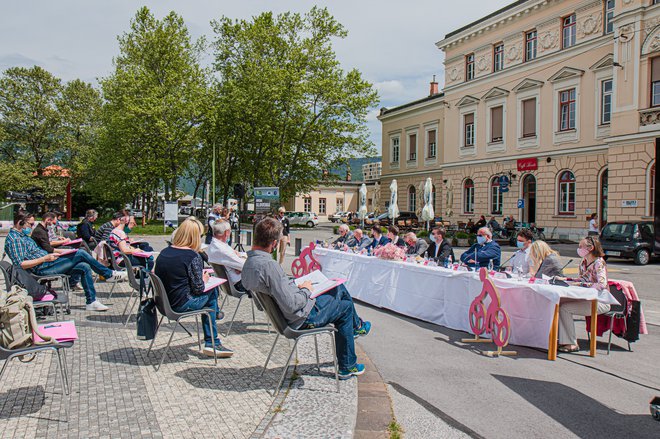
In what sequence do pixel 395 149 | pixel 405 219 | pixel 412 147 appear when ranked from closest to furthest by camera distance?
pixel 405 219, pixel 412 147, pixel 395 149

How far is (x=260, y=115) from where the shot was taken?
125 feet

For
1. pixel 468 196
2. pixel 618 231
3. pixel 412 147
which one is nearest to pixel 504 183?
pixel 468 196

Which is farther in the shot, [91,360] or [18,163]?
[18,163]

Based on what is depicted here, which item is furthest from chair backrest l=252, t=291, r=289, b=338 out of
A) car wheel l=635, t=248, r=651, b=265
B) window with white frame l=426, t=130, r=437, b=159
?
window with white frame l=426, t=130, r=437, b=159

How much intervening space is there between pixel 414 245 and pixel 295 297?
662 cm

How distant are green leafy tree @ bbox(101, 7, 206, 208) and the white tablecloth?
28071mm

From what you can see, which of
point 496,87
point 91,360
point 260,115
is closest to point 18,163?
point 260,115

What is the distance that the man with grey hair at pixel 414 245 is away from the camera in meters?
10.7

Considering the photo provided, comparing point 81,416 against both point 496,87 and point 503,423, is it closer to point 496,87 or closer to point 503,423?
point 503,423

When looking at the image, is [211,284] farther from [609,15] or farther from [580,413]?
[609,15]

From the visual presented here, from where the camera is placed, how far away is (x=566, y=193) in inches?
1145

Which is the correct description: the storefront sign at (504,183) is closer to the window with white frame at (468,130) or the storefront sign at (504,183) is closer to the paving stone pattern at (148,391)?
the window with white frame at (468,130)

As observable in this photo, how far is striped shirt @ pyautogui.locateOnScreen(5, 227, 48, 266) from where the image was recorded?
7461 millimetres

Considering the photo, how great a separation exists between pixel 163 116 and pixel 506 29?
2316 centimetres
